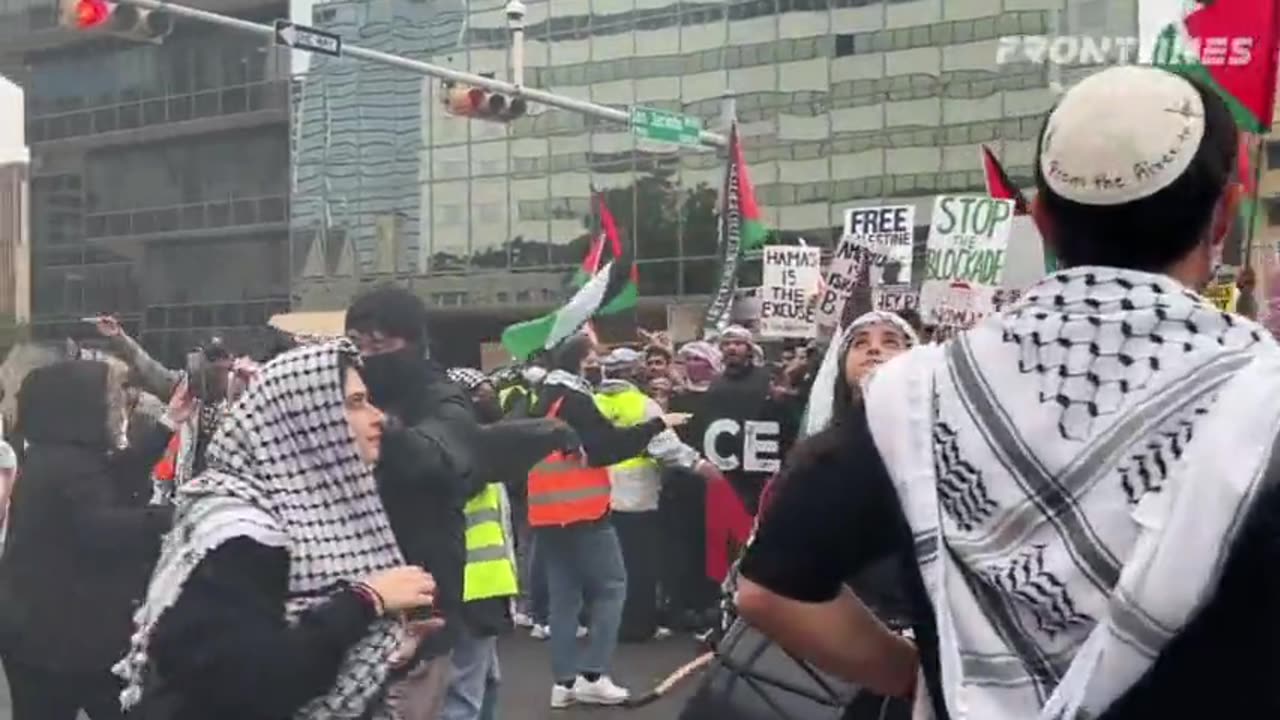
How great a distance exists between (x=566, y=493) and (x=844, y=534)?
6891 millimetres

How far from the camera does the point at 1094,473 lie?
165cm

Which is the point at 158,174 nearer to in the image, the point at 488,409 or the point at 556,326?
the point at 488,409

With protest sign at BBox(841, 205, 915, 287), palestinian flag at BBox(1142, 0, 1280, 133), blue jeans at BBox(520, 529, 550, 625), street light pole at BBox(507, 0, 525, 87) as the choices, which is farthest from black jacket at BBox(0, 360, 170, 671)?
street light pole at BBox(507, 0, 525, 87)

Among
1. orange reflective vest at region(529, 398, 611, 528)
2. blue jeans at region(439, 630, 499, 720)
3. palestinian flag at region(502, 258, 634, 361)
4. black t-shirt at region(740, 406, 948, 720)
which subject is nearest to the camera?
black t-shirt at region(740, 406, 948, 720)

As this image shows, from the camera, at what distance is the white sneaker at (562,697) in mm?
8453

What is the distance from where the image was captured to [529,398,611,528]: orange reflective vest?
857 cm

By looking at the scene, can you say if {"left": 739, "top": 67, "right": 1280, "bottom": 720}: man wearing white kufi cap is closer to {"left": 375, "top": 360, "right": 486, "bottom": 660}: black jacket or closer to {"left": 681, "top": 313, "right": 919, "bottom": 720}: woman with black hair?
{"left": 681, "top": 313, "right": 919, "bottom": 720}: woman with black hair

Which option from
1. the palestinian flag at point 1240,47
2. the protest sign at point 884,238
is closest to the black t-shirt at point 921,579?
the palestinian flag at point 1240,47

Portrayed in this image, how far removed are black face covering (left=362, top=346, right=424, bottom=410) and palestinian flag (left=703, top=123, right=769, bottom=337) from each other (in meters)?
6.51

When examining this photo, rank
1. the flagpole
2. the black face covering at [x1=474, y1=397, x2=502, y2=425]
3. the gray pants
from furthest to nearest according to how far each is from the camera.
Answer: the black face covering at [x1=474, y1=397, x2=502, y2=425], the flagpole, the gray pants

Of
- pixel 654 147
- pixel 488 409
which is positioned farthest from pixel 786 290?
pixel 654 147

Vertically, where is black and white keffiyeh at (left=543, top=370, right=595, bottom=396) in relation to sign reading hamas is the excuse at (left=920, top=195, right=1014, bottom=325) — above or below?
below

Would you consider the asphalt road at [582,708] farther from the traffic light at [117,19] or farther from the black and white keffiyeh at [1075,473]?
the traffic light at [117,19]

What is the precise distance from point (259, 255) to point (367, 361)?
49.0 m
